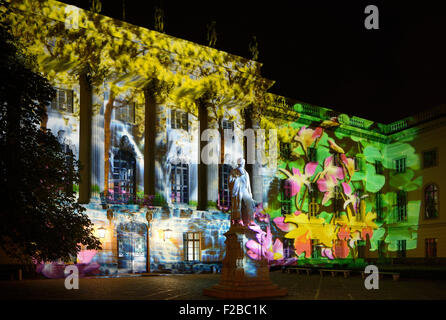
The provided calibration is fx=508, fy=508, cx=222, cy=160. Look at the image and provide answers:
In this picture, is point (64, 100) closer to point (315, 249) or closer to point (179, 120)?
point (179, 120)

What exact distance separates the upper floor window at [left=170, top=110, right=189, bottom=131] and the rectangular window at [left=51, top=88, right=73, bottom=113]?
7.20 metres

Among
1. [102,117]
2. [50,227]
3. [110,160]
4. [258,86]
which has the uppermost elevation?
[258,86]

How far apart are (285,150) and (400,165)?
11.7 meters

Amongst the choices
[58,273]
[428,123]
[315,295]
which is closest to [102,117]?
[58,273]

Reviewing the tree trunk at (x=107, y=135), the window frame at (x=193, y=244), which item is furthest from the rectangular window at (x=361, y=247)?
the tree trunk at (x=107, y=135)

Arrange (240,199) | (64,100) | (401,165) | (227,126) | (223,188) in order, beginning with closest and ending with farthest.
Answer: (240,199)
(64,100)
(223,188)
(227,126)
(401,165)

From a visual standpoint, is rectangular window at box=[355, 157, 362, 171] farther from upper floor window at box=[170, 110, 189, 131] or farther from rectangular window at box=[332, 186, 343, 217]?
upper floor window at box=[170, 110, 189, 131]

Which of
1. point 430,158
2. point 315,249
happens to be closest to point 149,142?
point 315,249

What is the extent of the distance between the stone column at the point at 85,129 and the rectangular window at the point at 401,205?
2674 cm

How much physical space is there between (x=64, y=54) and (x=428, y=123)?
27.6m

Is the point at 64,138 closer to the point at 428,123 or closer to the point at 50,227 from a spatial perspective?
the point at 50,227

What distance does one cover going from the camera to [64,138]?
2977cm

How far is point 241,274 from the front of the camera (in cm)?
1574

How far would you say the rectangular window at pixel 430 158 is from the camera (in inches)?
1555
